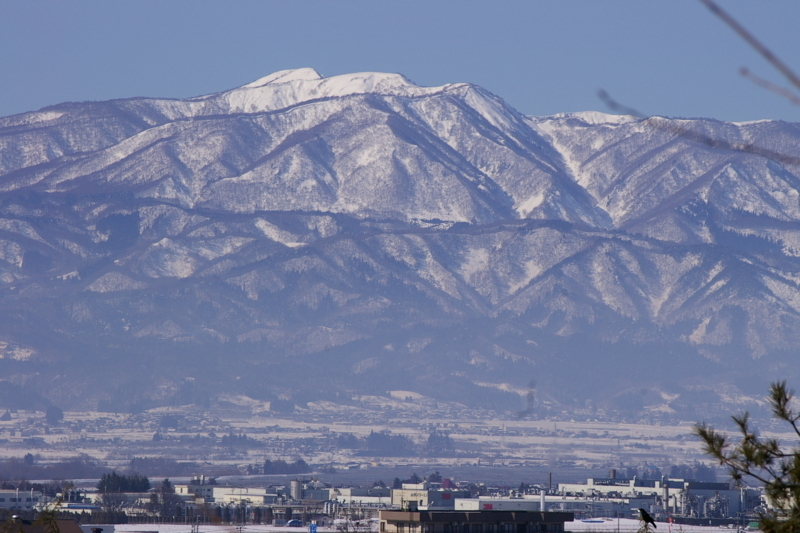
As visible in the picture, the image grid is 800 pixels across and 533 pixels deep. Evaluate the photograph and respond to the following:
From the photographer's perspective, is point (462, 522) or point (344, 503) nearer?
point (462, 522)

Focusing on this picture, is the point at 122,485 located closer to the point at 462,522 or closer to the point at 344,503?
the point at 344,503

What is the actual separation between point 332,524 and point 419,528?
35016mm

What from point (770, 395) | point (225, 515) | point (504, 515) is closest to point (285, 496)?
point (225, 515)

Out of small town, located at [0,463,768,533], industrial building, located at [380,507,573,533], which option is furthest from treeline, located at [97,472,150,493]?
industrial building, located at [380,507,573,533]

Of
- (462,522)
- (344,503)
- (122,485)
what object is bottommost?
(462,522)

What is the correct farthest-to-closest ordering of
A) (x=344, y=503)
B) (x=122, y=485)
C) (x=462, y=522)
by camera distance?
(x=344, y=503) < (x=122, y=485) < (x=462, y=522)

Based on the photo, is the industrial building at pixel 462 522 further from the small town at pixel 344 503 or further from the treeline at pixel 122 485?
the treeline at pixel 122 485

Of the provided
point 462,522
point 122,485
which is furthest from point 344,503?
point 462,522

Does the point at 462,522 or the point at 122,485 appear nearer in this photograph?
the point at 462,522

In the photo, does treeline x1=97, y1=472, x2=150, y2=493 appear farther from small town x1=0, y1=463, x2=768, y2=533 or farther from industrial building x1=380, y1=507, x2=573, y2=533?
industrial building x1=380, y1=507, x2=573, y2=533

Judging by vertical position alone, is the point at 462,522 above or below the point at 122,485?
below

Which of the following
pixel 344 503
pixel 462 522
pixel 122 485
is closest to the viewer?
pixel 462 522

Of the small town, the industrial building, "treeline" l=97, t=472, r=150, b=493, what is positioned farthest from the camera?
"treeline" l=97, t=472, r=150, b=493

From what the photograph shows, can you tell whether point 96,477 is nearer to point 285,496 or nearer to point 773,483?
point 285,496
